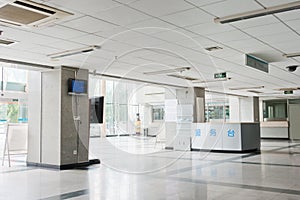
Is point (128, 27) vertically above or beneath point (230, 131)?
above

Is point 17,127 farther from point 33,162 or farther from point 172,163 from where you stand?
point 172,163

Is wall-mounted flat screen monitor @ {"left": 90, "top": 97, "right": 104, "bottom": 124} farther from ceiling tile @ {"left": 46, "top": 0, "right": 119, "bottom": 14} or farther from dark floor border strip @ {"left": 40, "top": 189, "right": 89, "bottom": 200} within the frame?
ceiling tile @ {"left": 46, "top": 0, "right": 119, "bottom": 14}

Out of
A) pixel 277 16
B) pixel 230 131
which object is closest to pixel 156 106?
pixel 230 131

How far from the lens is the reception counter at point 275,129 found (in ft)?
67.2

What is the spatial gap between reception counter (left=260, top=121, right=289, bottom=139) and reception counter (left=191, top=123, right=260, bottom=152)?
8509mm

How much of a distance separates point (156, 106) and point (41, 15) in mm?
17718

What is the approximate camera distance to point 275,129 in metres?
20.9

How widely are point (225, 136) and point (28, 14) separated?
31.4 ft

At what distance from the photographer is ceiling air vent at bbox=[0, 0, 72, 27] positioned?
158 inches

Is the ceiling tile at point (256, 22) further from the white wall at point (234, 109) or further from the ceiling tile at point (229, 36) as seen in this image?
the white wall at point (234, 109)

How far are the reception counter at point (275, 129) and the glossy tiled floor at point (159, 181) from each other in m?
12.2

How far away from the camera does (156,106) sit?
2191 cm

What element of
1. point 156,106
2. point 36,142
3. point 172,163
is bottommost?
point 172,163

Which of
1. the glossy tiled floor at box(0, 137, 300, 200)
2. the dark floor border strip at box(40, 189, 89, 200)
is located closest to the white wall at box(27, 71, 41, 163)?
the glossy tiled floor at box(0, 137, 300, 200)
